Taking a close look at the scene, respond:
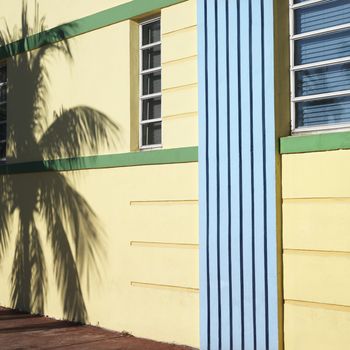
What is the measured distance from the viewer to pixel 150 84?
837cm

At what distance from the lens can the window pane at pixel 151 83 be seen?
27.2 feet

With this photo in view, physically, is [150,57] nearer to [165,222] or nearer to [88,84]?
[88,84]

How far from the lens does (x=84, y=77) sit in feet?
29.2

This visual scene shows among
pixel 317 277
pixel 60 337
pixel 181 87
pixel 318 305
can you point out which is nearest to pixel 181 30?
pixel 181 87

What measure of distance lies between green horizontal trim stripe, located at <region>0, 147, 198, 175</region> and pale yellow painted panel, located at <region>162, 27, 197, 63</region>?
3.70ft

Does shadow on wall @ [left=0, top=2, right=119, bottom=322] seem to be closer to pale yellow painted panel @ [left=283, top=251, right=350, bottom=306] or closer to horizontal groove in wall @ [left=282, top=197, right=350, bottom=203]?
horizontal groove in wall @ [left=282, top=197, right=350, bottom=203]

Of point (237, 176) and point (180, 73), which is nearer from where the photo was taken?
point (237, 176)

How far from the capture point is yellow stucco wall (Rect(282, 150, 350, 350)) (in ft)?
19.6

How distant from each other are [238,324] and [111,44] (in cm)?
402

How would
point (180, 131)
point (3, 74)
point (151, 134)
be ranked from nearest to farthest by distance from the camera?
point (180, 131) < point (151, 134) < point (3, 74)

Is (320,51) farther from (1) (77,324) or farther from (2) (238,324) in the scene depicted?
(1) (77,324)

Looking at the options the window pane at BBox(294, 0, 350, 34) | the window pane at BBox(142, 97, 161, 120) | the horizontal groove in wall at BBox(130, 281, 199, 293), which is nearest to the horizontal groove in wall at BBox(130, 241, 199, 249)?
the horizontal groove in wall at BBox(130, 281, 199, 293)

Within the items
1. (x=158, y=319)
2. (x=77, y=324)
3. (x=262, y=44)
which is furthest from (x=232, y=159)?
(x=77, y=324)

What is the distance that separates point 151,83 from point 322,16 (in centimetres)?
261
